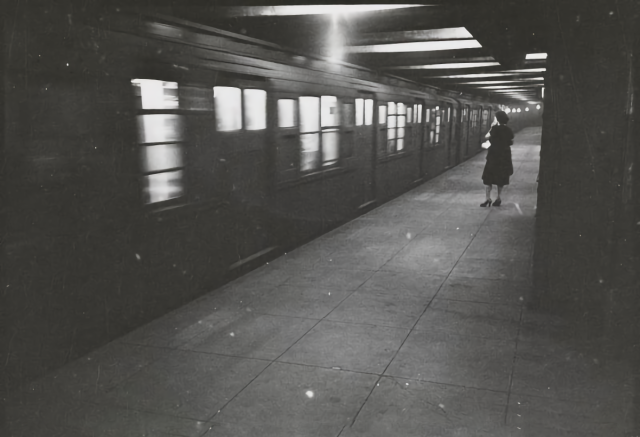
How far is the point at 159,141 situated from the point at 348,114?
5089 mm

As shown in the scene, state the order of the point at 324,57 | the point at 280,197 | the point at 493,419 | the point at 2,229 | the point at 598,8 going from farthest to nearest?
1. the point at 324,57
2. the point at 280,197
3. the point at 598,8
4. the point at 2,229
5. the point at 493,419

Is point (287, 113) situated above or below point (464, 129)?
above

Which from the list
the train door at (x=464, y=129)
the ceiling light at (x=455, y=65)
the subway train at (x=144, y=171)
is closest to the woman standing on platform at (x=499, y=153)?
the ceiling light at (x=455, y=65)

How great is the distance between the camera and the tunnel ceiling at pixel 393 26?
517 cm

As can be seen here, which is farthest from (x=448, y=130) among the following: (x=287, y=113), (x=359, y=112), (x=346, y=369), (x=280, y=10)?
(x=346, y=369)

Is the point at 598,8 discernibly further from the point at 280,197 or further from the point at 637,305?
the point at 280,197

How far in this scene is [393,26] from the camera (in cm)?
600

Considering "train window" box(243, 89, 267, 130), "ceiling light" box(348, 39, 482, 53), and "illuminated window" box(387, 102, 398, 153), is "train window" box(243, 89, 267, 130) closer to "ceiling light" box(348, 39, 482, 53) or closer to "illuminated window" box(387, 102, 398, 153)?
"ceiling light" box(348, 39, 482, 53)

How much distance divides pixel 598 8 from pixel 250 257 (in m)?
4.63

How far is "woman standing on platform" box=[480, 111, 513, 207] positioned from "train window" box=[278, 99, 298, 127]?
4.65 meters

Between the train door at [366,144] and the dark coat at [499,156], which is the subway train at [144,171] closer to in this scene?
the train door at [366,144]

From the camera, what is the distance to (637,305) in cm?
447

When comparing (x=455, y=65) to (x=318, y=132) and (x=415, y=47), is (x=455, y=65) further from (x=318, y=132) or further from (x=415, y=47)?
(x=318, y=132)

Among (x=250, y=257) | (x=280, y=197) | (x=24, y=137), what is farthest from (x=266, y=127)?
(x=24, y=137)
